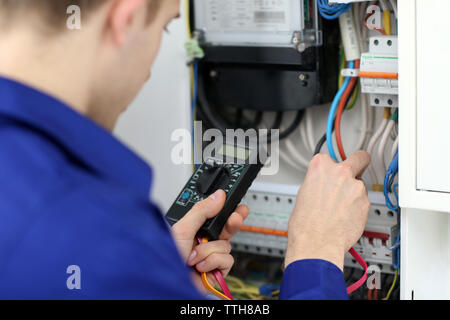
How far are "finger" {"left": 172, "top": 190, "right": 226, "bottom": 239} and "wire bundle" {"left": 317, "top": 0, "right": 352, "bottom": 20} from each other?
1.32ft

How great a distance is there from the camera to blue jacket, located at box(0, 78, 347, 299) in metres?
0.56

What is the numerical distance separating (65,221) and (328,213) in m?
0.55

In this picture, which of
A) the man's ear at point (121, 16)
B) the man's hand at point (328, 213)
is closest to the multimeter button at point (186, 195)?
the man's hand at point (328, 213)

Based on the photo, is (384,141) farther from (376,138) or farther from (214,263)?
(214,263)

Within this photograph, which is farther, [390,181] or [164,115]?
[164,115]

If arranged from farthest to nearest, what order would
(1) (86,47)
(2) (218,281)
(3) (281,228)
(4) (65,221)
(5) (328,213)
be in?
(3) (281,228) → (2) (218,281) → (5) (328,213) → (1) (86,47) → (4) (65,221)

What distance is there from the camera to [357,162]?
1.09 meters

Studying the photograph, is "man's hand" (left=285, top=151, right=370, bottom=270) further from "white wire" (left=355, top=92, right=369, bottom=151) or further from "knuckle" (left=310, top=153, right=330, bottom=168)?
"white wire" (left=355, top=92, right=369, bottom=151)

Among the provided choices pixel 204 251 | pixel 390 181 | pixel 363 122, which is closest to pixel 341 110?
pixel 363 122

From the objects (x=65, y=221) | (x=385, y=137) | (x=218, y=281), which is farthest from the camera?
(x=385, y=137)

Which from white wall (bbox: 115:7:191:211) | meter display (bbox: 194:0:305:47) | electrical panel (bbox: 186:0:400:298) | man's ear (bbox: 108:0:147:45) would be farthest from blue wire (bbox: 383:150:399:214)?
man's ear (bbox: 108:0:147:45)

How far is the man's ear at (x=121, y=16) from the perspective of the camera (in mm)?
687

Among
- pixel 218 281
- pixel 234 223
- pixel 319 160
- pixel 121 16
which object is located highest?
pixel 121 16

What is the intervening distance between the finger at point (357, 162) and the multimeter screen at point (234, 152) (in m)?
0.19
